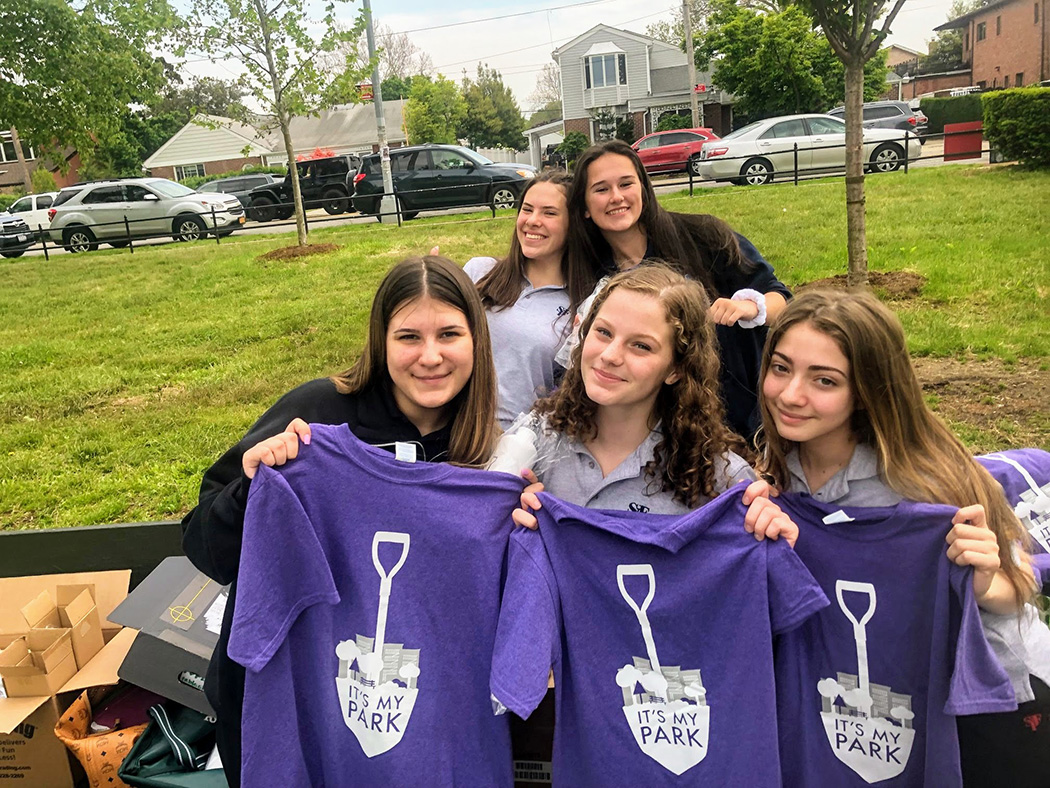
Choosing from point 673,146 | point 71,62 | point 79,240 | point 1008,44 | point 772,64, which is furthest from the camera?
point 1008,44

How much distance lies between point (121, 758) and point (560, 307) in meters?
2.29

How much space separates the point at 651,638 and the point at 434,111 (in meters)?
52.2

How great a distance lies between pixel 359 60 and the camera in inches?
512

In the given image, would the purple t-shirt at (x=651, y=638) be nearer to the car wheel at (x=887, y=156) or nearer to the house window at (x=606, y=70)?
the car wheel at (x=887, y=156)

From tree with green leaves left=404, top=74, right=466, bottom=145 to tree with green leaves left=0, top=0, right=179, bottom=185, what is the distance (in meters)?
35.7

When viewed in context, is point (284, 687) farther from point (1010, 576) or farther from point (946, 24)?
point (946, 24)

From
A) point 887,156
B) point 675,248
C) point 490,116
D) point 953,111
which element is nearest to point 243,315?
point 675,248

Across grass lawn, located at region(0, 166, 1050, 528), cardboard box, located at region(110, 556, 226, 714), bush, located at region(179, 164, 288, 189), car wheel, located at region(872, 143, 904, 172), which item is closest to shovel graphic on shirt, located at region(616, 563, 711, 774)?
cardboard box, located at region(110, 556, 226, 714)

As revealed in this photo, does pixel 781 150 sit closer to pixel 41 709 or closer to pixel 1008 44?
pixel 41 709

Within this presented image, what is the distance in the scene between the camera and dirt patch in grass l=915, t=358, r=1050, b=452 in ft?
14.9

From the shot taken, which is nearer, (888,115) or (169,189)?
(169,189)

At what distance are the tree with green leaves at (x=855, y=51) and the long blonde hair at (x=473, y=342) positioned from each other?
3.67 m

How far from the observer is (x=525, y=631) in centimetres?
190

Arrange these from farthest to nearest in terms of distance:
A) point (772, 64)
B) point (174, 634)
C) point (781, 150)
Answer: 1. point (772, 64)
2. point (781, 150)
3. point (174, 634)
